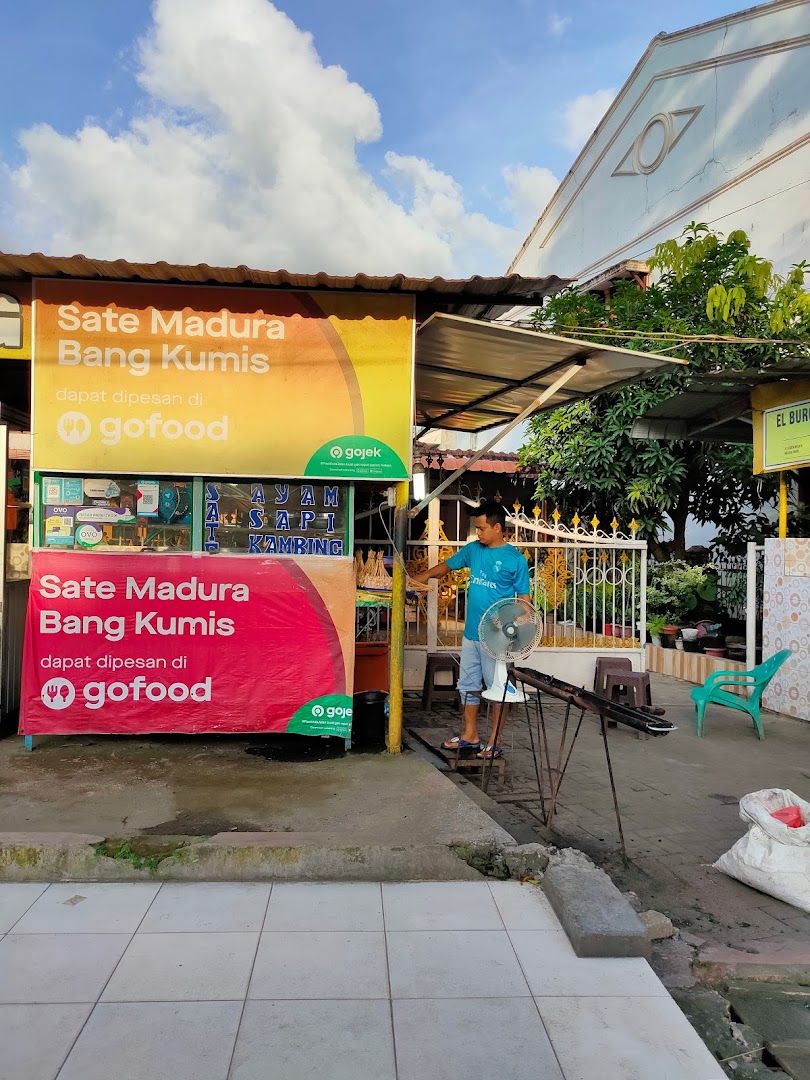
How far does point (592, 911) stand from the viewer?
11.1ft

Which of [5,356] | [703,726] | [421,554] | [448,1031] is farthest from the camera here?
[421,554]

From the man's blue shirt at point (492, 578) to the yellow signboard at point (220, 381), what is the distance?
955 mm

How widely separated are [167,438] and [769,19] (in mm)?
14624

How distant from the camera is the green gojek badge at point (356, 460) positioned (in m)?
5.63

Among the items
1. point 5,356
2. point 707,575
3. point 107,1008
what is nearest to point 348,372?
point 5,356

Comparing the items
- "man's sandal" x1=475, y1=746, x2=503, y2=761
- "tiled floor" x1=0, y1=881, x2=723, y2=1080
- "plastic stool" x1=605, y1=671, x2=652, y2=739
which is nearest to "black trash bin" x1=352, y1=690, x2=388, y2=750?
"man's sandal" x1=475, y1=746, x2=503, y2=761

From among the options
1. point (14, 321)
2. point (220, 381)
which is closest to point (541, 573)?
point (220, 381)

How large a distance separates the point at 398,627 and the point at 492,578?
2.69ft

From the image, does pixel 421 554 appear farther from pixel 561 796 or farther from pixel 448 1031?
pixel 448 1031

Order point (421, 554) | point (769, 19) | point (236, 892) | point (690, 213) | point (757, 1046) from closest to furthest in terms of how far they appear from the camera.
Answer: point (757, 1046)
point (236, 892)
point (421, 554)
point (769, 19)
point (690, 213)

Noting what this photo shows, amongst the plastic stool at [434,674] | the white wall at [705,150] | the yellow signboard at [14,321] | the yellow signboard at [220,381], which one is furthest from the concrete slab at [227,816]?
the white wall at [705,150]

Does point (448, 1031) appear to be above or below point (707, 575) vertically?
below

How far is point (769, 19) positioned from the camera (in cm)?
1383

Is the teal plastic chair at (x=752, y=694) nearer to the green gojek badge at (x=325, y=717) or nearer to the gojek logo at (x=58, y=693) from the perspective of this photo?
the green gojek badge at (x=325, y=717)
